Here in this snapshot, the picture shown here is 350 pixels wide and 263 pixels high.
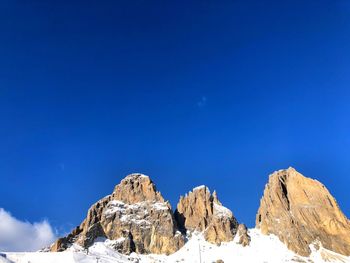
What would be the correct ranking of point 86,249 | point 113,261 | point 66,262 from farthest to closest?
point 86,249 < point 113,261 < point 66,262

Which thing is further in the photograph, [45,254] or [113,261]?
[113,261]

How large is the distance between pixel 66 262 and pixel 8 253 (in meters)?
21.9

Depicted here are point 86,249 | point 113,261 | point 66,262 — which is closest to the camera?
point 66,262

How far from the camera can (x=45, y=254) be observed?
16112cm

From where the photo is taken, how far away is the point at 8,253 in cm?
15488

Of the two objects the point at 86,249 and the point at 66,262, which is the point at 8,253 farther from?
the point at 86,249

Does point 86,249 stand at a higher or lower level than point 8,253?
higher

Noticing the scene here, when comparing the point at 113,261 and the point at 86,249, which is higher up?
the point at 86,249

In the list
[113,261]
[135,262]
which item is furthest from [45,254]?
[135,262]

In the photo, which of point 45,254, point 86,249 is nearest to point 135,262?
point 86,249

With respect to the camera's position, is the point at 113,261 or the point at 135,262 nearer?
the point at 113,261

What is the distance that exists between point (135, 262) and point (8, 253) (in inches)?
2470

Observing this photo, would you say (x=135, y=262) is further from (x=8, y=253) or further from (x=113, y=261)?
(x=8, y=253)

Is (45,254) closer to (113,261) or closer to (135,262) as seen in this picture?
(113,261)
